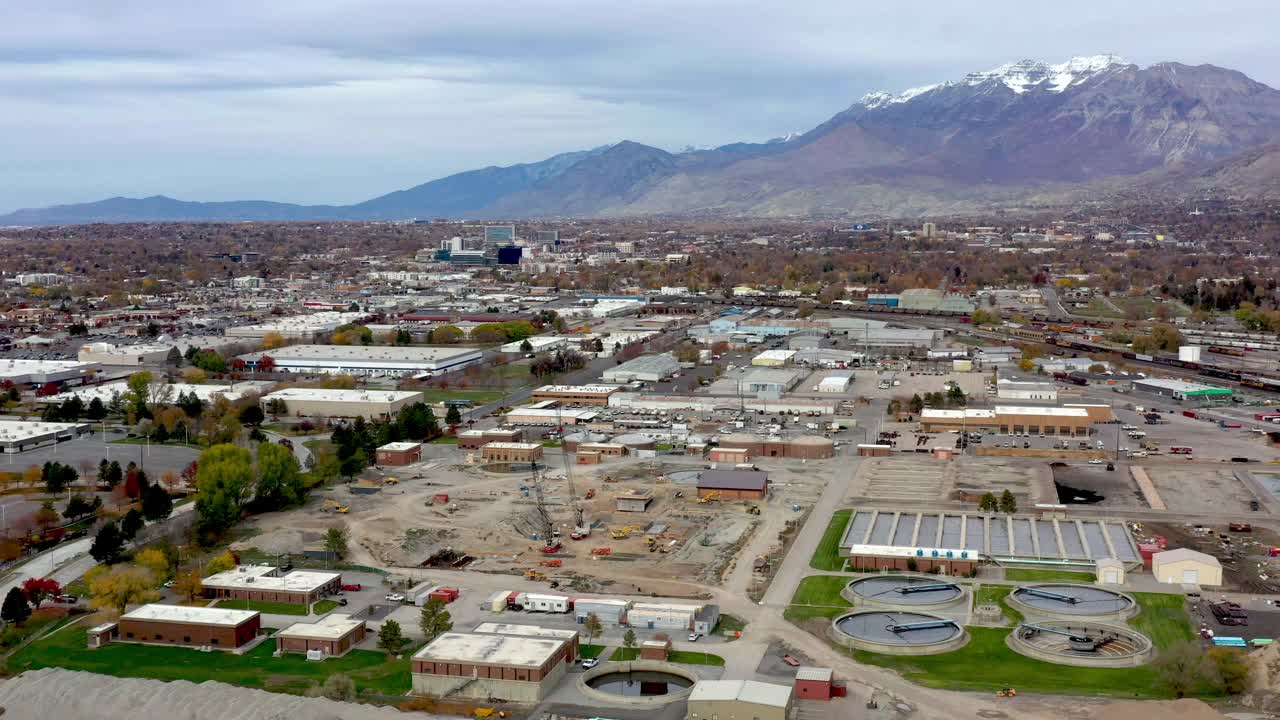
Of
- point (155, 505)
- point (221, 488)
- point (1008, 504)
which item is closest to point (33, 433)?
point (221, 488)

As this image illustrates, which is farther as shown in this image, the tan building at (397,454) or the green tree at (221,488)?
the tan building at (397,454)

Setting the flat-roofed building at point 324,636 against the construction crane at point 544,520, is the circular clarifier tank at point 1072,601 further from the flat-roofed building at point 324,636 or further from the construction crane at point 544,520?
the flat-roofed building at point 324,636

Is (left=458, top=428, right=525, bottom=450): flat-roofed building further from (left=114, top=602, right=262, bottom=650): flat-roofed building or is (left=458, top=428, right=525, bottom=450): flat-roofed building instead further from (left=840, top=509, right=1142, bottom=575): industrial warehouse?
(left=114, top=602, right=262, bottom=650): flat-roofed building

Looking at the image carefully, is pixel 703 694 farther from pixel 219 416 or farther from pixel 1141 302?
pixel 1141 302

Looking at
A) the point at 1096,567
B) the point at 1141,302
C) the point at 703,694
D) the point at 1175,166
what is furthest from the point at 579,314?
the point at 1175,166

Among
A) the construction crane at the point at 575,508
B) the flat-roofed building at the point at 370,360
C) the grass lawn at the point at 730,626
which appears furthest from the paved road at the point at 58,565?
the flat-roofed building at the point at 370,360

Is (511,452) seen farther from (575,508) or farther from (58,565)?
(58,565)

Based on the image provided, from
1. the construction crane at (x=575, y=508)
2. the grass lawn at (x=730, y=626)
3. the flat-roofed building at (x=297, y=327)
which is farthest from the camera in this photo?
the flat-roofed building at (x=297, y=327)
